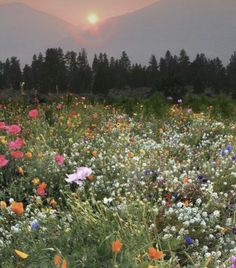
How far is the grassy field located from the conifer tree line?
44.7 meters

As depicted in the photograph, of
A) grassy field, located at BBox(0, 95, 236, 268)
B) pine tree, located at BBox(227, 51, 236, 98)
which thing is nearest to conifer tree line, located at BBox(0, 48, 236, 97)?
pine tree, located at BBox(227, 51, 236, 98)

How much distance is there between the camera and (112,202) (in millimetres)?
4238

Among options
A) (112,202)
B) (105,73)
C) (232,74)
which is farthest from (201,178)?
(232,74)

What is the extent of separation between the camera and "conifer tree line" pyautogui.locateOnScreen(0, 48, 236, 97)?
2137 inches

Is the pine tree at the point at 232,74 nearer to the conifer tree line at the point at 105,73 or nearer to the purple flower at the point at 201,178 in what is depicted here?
the conifer tree line at the point at 105,73

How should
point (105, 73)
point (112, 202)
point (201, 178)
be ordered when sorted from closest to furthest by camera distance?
1. point (112, 202)
2. point (201, 178)
3. point (105, 73)

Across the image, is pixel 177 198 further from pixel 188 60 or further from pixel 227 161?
pixel 188 60

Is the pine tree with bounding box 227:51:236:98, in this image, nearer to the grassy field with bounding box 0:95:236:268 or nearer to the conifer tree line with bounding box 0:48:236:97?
the conifer tree line with bounding box 0:48:236:97

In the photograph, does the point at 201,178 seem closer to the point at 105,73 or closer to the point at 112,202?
the point at 112,202

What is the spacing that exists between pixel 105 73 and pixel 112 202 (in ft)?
169

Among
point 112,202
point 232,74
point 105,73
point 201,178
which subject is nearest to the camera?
point 112,202

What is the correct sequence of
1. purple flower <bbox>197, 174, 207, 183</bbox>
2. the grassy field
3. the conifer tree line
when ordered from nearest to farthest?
the grassy field < purple flower <bbox>197, 174, 207, 183</bbox> < the conifer tree line

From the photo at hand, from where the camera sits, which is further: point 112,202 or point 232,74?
point 232,74

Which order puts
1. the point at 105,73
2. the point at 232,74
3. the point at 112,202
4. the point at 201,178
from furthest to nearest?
1. the point at 232,74
2. the point at 105,73
3. the point at 201,178
4. the point at 112,202
